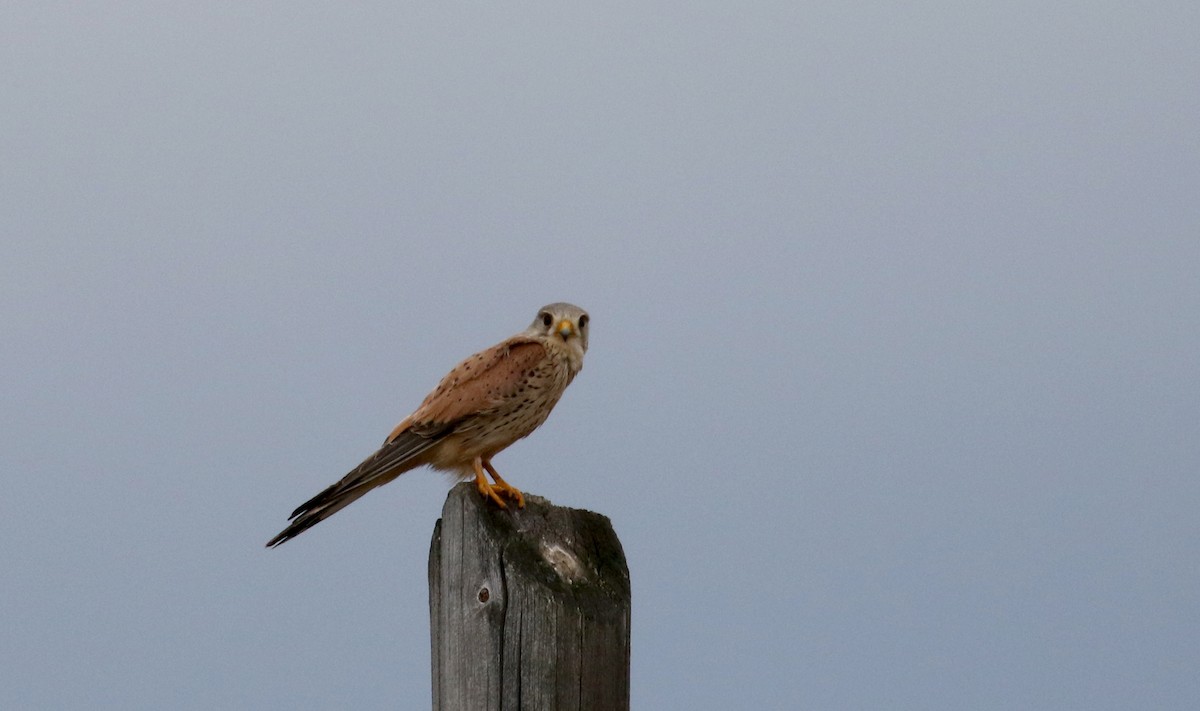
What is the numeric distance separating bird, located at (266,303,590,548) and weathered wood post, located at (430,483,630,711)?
73 cm

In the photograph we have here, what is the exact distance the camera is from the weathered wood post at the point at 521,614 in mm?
2861

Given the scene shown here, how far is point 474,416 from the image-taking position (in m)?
4.14

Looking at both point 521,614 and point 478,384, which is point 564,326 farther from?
point 521,614

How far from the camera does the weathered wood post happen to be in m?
2.86

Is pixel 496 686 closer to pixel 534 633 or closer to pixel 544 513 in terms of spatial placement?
pixel 534 633

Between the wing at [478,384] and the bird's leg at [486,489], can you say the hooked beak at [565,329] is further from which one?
the bird's leg at [486,489]

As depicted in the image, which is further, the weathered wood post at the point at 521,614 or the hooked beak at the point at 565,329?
the hooked beak at the point at 565,329

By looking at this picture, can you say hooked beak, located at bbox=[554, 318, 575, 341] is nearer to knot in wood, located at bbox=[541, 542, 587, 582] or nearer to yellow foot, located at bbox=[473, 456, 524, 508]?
yellow foot, located at bbox=[473, 456, 524, 508]

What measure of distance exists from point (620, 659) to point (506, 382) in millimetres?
1439

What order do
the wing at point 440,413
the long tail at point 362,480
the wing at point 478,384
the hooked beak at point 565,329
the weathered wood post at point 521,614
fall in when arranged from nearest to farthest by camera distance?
1. the weathered wood post at point 521,614
2. the long tail at point 362,480
3. the wing at point 440,413
4. the wing at point 478,384
5. the hooked beak at point 565,329

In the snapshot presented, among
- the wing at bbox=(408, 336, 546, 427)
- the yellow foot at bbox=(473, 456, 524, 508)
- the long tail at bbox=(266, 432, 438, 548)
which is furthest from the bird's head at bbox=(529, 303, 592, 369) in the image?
the yellow foot at bbox=(473, 456, 524, 508)

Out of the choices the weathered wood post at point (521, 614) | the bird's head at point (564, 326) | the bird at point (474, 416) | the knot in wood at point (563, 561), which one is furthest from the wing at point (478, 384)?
the knot in wood at point (563, 561)

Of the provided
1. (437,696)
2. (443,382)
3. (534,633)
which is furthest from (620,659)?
(443,382)

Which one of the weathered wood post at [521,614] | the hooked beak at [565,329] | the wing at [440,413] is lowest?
the weathered wood post at [521,614]
